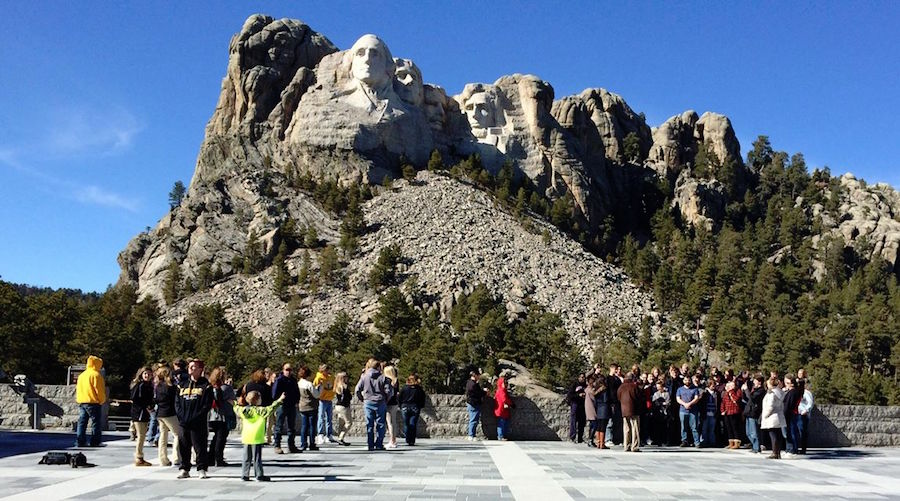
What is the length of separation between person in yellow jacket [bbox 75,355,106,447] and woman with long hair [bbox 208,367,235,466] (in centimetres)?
335

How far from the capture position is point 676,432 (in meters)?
20.7

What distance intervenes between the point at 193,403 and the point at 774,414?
11456 mm

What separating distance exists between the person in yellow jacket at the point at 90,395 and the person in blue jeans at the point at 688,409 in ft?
40.9

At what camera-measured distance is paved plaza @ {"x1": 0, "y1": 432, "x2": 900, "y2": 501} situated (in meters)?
11.5

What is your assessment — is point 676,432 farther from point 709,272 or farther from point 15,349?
point 709,272

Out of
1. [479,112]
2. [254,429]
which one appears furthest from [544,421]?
[479,112]

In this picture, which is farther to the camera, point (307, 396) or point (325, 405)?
point (325, 405)

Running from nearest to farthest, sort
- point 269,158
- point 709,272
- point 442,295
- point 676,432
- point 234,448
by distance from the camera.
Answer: point 234,448 → point 676,432 → point 442,295 → point 709,272 → point 269,158

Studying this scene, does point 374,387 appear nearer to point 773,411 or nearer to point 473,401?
point 473,401

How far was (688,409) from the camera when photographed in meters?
19.6

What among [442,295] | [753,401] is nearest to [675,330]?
[442,295]

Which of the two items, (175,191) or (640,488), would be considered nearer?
(640,488)

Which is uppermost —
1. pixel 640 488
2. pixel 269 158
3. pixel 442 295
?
pixel 269 158

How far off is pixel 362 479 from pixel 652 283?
76.1 meters
